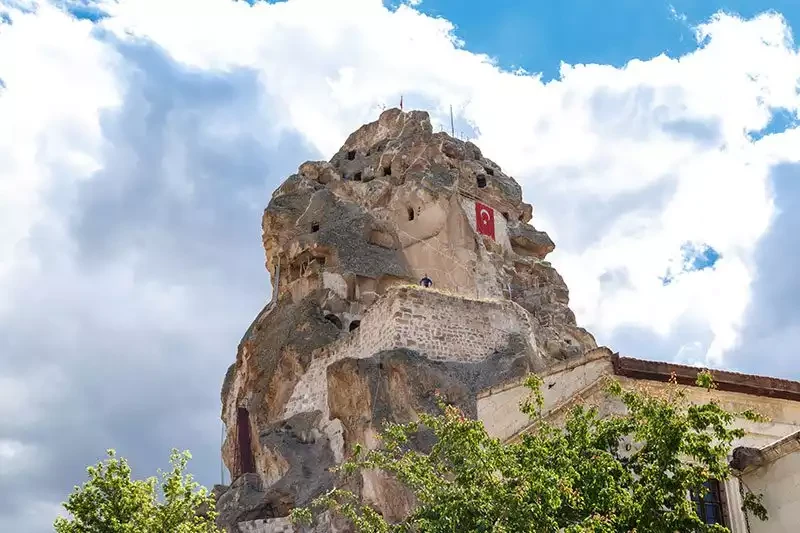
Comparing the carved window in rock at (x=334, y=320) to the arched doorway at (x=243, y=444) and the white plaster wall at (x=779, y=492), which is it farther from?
the white plaster wall at (x=779, y=492)

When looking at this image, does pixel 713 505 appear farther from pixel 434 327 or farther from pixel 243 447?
pixel 243 447

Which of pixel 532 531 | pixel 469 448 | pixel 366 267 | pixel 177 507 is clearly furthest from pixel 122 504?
pixel 366 267

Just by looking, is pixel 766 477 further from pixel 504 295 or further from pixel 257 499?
pixel 504 295

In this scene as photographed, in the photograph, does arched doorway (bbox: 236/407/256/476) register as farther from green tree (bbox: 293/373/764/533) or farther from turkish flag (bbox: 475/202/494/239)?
green tree (bbox: 293/373/764/533)

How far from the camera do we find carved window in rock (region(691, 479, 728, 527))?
52.3ft

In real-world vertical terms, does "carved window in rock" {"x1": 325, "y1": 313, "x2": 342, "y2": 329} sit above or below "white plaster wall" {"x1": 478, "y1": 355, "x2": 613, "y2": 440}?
above

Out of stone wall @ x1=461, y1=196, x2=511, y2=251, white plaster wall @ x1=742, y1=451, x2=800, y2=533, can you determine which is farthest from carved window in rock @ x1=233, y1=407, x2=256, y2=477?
white plaster wall @ x1=742, y1=451, x2=800, y2=533

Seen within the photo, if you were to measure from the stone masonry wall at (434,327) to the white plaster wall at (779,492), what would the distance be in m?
16.2

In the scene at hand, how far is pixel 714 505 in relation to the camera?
16.1 metres

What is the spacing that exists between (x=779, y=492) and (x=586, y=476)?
4.02m

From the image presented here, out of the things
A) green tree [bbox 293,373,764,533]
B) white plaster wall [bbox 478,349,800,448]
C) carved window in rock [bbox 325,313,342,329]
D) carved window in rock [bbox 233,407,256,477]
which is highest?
carved window in rock [bbox 325,313,342,329]

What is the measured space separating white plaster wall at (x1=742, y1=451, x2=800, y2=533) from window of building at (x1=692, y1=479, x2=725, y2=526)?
2.25 feet

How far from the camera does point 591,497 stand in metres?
13.1

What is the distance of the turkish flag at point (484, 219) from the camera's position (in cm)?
4319
